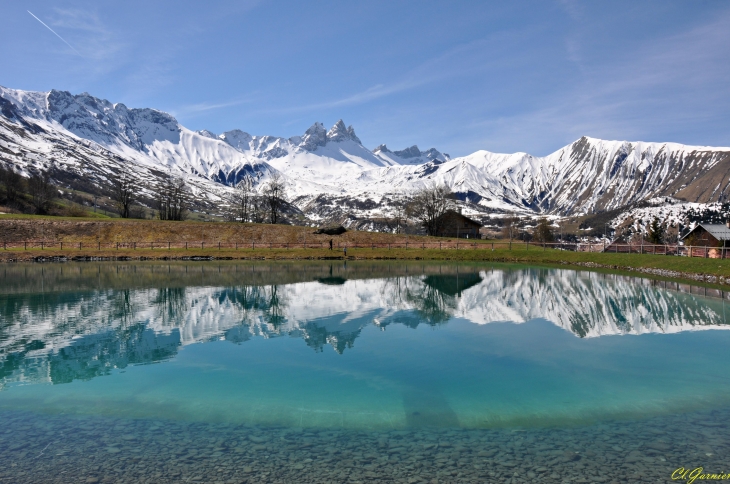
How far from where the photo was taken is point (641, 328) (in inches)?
953

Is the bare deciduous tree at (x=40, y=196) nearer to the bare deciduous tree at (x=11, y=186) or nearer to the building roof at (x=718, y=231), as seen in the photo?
the bare deciduous tree at (x=11, y=186)

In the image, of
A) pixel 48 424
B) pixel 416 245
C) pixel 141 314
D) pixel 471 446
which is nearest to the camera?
pixel 471 446

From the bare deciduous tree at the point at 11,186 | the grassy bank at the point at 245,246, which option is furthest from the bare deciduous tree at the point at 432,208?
the bare deciduous tree at the point at 11,186

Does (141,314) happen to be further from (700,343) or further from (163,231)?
(163,231)

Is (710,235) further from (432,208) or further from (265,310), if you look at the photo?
(265,310)

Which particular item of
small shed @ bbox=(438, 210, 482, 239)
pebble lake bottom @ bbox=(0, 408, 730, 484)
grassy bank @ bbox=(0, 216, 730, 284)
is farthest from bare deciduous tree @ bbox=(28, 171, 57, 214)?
pebble lake bottom @ bbox=(0, 408, 730, 484)

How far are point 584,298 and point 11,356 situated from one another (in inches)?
1306

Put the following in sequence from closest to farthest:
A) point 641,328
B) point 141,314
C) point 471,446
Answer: point 471,446, point 641,328, point 141,314

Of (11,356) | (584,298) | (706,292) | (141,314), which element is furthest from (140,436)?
(706,292)

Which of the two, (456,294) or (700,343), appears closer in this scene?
(700,343)

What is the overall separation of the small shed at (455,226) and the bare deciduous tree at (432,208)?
137cm

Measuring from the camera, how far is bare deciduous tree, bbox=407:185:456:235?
119000mm

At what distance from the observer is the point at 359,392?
14242mm
